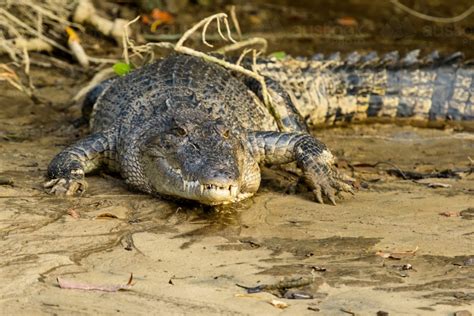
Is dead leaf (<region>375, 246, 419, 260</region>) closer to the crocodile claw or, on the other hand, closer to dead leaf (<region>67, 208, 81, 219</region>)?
the crocodile claw

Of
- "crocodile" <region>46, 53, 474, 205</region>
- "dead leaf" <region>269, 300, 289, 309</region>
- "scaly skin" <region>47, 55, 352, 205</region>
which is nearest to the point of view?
"dead leaf" <region>269, 300, 289, 309</region>

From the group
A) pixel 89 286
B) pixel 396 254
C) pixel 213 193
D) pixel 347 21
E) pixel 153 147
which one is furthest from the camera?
pixel 347 21

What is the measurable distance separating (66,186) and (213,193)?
100cm

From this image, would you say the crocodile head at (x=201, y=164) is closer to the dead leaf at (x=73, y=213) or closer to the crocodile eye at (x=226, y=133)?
the crocodile eye at (x=226, y=133)

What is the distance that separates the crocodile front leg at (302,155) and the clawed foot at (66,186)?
45.3 inches

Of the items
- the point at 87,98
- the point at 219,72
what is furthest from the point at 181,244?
the point at 87,98

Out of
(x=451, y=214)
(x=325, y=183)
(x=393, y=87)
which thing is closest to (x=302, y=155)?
(x=325, y=183)

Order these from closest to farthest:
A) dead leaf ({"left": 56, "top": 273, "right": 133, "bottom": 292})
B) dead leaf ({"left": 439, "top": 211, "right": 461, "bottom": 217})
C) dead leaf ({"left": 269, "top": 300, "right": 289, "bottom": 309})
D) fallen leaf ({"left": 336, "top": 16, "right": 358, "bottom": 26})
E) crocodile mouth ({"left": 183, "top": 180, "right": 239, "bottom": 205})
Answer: dead leaf ({"left": 269, "top": 300, "right": 289, "bottom": 309}), dead leaf ({"left": 56, "top": 273, "right": 133, "bottom": 292}), crocodile mouth ({"left": 183, "top": 180, "right": 239, "bottom": 205}), dead leaf ({"left": 439, "top": 211, "right": 461, "bottom": 217}), fallen leaf ({"left": 336, "top": 16, "right": 358, "bottom": 26})

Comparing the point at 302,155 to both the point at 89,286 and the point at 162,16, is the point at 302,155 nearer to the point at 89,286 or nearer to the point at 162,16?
the point at 89,286

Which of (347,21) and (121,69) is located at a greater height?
(347,21)

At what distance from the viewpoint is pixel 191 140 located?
5.68 meters

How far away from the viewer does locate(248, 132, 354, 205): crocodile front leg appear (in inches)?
237

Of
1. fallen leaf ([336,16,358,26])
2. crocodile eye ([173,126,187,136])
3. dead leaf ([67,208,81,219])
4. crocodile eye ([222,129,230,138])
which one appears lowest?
dead leaf ([67,208,81,219])

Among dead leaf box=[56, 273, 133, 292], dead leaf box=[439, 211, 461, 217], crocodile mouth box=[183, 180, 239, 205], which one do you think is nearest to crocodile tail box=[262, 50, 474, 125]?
dead leaf box=[439, 211, 461, 217]
